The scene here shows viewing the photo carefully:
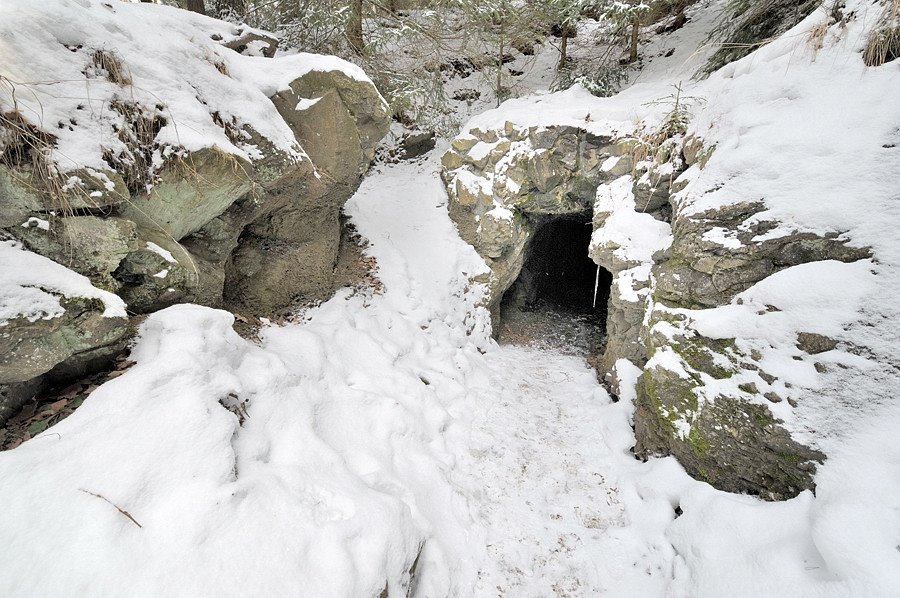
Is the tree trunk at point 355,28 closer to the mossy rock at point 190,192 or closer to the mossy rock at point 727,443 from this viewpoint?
the mossy rock at point 190,192

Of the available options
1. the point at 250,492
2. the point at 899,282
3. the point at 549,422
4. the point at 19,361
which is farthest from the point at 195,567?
the point at 899,282

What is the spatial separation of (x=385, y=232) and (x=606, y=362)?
4654mm

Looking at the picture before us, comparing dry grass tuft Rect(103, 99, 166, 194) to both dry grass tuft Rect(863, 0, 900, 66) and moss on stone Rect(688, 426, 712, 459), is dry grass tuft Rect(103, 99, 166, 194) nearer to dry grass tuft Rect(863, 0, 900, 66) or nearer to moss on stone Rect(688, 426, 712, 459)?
moss on stone Rect(688, 426, 712, 459)

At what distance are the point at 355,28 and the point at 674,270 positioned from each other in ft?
25.8

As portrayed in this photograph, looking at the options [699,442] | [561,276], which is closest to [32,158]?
[699,442]

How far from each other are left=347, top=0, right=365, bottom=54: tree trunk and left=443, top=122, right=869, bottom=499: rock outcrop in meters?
3.65

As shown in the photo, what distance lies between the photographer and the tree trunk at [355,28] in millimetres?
7152

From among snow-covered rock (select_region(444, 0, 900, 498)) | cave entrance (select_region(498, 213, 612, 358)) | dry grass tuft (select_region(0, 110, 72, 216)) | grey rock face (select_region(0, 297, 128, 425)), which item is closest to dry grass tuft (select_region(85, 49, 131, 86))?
dry grass tuft (select_region(0, 110, 72, 216))

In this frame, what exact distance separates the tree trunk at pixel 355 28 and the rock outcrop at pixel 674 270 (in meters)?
3.65

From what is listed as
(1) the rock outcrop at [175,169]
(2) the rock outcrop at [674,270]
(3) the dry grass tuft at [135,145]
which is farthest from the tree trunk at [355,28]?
(3) the dry grass tuft at [135,145]

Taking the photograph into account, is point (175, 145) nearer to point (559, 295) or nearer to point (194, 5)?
point (194, 5)

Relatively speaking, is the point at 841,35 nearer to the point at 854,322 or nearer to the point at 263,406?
the point at 854,322

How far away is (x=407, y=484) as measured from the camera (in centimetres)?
337

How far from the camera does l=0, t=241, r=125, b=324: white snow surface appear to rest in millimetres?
2279
